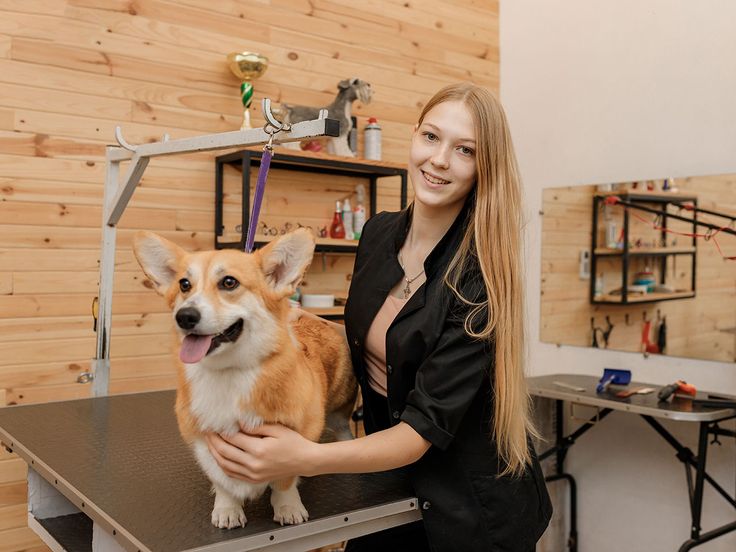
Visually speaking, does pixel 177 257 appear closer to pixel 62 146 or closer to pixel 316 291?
pixel 62 146

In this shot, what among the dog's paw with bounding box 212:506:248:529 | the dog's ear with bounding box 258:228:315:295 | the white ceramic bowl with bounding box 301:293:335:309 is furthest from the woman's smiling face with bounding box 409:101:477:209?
the white ceramic bowl with bounding box 301:293:335:309

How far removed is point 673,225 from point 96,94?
258 centimetres

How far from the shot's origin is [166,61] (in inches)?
119

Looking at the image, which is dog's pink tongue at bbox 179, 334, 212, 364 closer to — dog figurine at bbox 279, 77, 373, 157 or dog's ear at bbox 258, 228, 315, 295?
dog's ear at bbox 258, 228, 315, 295

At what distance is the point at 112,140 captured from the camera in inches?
114

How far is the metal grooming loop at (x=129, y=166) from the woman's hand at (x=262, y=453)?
1.86 ft

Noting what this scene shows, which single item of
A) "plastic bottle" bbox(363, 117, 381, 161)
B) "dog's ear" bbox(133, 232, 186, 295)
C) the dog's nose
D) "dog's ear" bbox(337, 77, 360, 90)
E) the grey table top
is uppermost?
"dog's ear" bbox(337, 77, 360, 90)

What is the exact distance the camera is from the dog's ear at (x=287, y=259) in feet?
4.09

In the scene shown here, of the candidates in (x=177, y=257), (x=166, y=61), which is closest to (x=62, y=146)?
(x=166, y=61)

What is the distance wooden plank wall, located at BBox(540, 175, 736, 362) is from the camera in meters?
3.03

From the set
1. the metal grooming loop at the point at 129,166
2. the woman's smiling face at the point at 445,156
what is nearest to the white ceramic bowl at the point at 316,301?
the metal grooming loop at the point at 129,166

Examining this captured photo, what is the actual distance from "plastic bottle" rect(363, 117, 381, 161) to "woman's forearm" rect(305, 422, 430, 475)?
2.28 meters

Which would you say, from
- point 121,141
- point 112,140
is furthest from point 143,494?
point 112,140

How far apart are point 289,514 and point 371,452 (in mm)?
185
